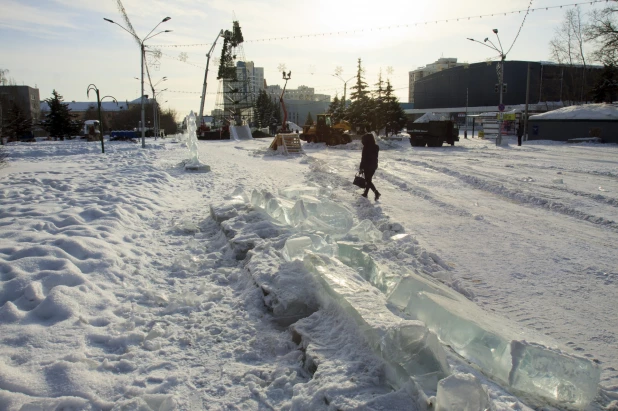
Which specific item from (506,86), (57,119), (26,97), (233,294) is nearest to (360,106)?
(506,86)

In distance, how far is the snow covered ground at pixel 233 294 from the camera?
2.81m

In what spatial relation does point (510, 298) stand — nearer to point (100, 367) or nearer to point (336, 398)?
point (336, 398)

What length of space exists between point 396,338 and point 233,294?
231 cm

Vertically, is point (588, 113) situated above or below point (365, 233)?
above

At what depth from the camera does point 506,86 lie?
57.3 m

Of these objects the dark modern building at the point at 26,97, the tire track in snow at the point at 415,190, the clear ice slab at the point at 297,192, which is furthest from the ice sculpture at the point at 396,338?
the dark modern building at the point at 26,97

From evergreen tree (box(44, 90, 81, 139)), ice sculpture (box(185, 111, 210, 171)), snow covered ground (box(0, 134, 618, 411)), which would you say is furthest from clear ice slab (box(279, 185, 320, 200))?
evergreen tree (box(44, 90, 81, 139))

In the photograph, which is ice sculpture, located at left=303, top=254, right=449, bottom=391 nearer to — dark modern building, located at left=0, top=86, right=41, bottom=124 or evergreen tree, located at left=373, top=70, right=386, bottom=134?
evergreen tree, located at left=373, top=70, right=386, bottom=134

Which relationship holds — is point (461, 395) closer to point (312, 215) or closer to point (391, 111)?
point (312, 215)

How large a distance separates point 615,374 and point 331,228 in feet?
12.8

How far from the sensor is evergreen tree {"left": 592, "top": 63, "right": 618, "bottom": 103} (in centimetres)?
4321

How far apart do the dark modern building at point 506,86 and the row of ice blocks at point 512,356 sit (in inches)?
2429

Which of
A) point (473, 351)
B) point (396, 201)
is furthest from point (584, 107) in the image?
point (473, 351)

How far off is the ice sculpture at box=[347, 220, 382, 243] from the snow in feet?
118
